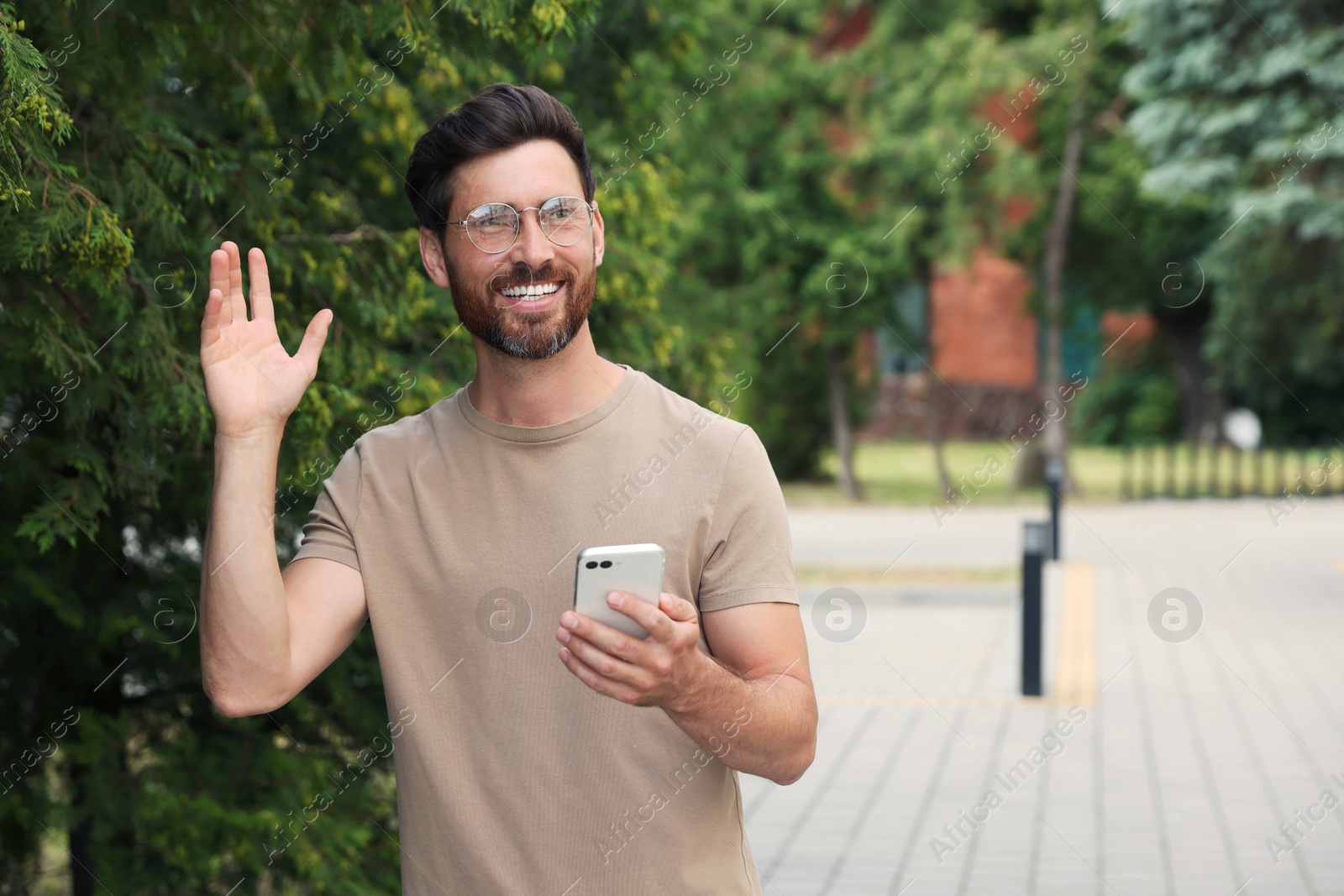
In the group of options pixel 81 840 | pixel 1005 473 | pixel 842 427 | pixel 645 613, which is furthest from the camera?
pixel 1005 473

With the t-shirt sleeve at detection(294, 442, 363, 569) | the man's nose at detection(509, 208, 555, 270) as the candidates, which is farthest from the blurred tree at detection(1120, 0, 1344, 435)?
the t-shirt sleeve at detection(294, 442, 363, 569)

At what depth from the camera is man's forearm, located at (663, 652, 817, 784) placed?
6.72 feet

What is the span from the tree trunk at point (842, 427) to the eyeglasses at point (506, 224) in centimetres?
2203

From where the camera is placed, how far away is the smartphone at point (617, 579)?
190 cm

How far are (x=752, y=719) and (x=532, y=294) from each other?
2.44 feet

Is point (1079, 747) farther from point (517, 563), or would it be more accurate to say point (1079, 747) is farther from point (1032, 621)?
A: point (517, 563)

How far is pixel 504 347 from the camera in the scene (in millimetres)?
2340

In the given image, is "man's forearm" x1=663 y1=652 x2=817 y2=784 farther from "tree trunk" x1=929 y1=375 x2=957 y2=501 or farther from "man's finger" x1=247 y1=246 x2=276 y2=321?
"tree trunk" x1=929 y1=375 x2=957 y2=501

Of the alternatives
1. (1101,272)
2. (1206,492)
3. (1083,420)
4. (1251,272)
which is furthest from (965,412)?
(1251,272)

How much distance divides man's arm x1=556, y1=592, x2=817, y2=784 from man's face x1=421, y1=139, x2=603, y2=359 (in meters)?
0.53

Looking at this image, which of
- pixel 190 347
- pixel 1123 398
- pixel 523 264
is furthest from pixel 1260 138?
pixel 1123 398

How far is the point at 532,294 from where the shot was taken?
2.35 metres

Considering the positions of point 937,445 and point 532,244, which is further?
point 937,445

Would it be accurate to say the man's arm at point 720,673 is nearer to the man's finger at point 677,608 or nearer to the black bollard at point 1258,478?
the man's finger at point 677,608
